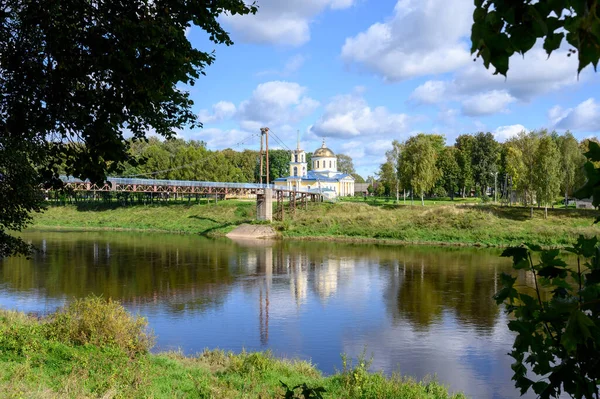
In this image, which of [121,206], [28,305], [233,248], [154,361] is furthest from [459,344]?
[121,206]

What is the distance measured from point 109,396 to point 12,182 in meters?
4.47

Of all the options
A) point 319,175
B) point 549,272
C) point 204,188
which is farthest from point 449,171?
point 549,272

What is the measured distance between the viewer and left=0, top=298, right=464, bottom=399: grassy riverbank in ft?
29.1

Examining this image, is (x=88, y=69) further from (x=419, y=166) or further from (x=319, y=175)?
(x=319, y=175)

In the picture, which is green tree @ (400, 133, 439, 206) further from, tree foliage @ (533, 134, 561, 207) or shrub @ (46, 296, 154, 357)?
shrub @ (46, 296, 154, 357)

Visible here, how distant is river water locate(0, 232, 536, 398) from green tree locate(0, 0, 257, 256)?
30.8 ft

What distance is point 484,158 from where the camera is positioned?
72125 millimetres

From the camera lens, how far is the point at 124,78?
6062 mm

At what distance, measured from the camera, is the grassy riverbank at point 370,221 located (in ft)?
143

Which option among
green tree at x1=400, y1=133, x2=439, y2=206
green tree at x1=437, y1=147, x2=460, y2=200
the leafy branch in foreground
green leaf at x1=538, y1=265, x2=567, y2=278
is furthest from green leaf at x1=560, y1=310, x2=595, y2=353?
green tree at x1=437, y1=147, x2=460, y2=200

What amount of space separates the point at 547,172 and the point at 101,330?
4323cm

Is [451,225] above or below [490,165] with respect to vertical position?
below

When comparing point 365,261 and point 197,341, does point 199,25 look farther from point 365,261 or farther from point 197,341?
point 365,261

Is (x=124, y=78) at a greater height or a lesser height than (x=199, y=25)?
lesser
